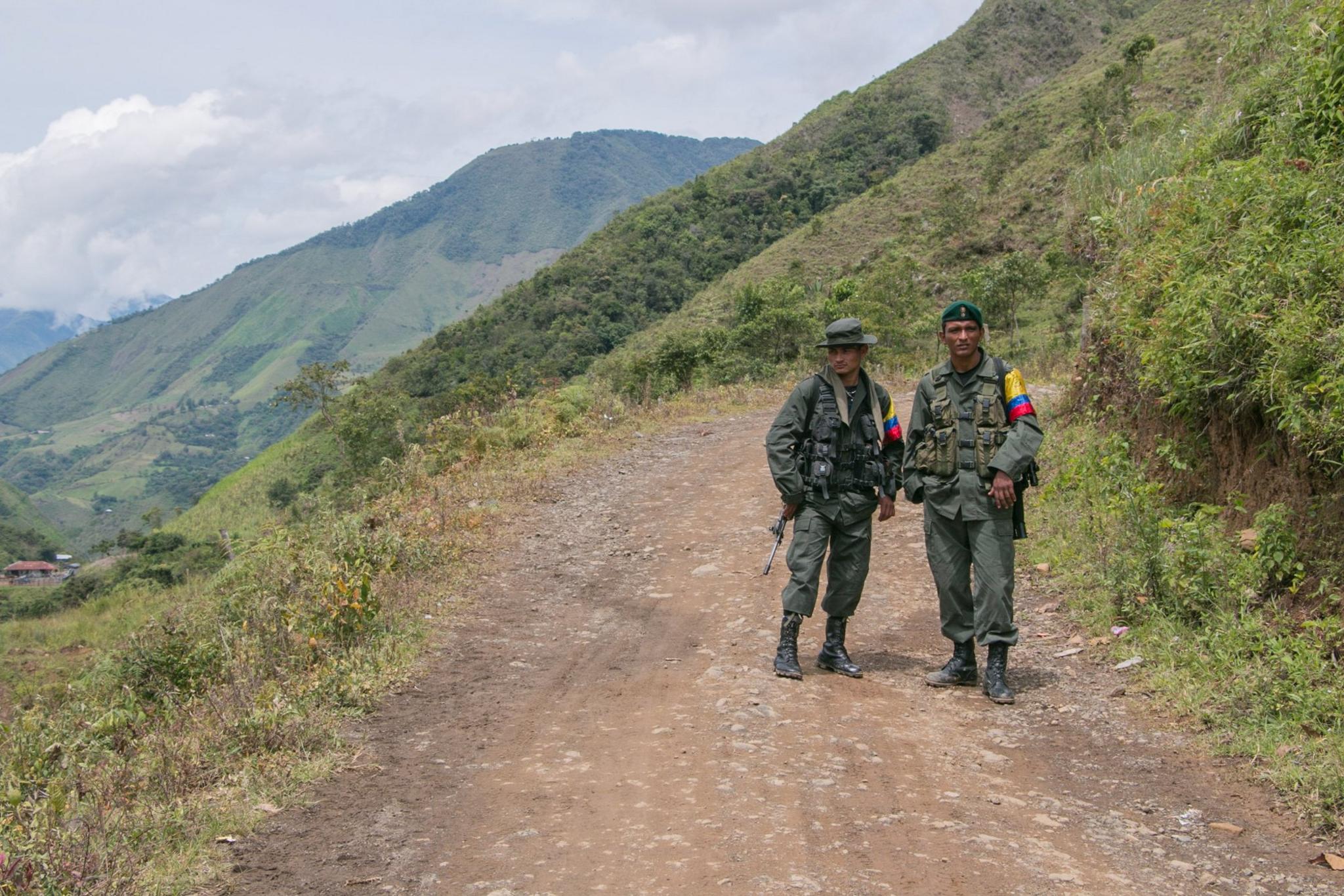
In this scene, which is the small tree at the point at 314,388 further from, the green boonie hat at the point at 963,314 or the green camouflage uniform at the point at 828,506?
the green boonie hat at the point at 963,314

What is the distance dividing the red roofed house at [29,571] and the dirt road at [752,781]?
301ft

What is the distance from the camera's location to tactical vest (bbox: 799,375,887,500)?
16.9ft

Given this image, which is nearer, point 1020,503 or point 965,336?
point 965,336

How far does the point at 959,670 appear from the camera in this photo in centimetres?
517

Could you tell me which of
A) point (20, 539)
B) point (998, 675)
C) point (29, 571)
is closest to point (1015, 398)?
point (998, 675)

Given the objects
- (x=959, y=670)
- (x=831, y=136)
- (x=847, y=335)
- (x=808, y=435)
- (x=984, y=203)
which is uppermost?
(x=831, y=136)

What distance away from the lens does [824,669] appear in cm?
541

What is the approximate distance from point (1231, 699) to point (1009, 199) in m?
45.7

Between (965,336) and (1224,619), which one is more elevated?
(965,336)

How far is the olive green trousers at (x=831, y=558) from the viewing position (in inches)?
203

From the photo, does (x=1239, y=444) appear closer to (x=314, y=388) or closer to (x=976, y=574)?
(x=976, y=574)

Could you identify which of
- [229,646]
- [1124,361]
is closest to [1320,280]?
[1124,361]

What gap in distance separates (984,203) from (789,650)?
4647 cm

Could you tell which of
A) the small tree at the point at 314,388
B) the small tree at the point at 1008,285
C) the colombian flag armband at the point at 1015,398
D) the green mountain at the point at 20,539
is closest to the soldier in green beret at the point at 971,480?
the colombian flag armband at the point at 1015,398
